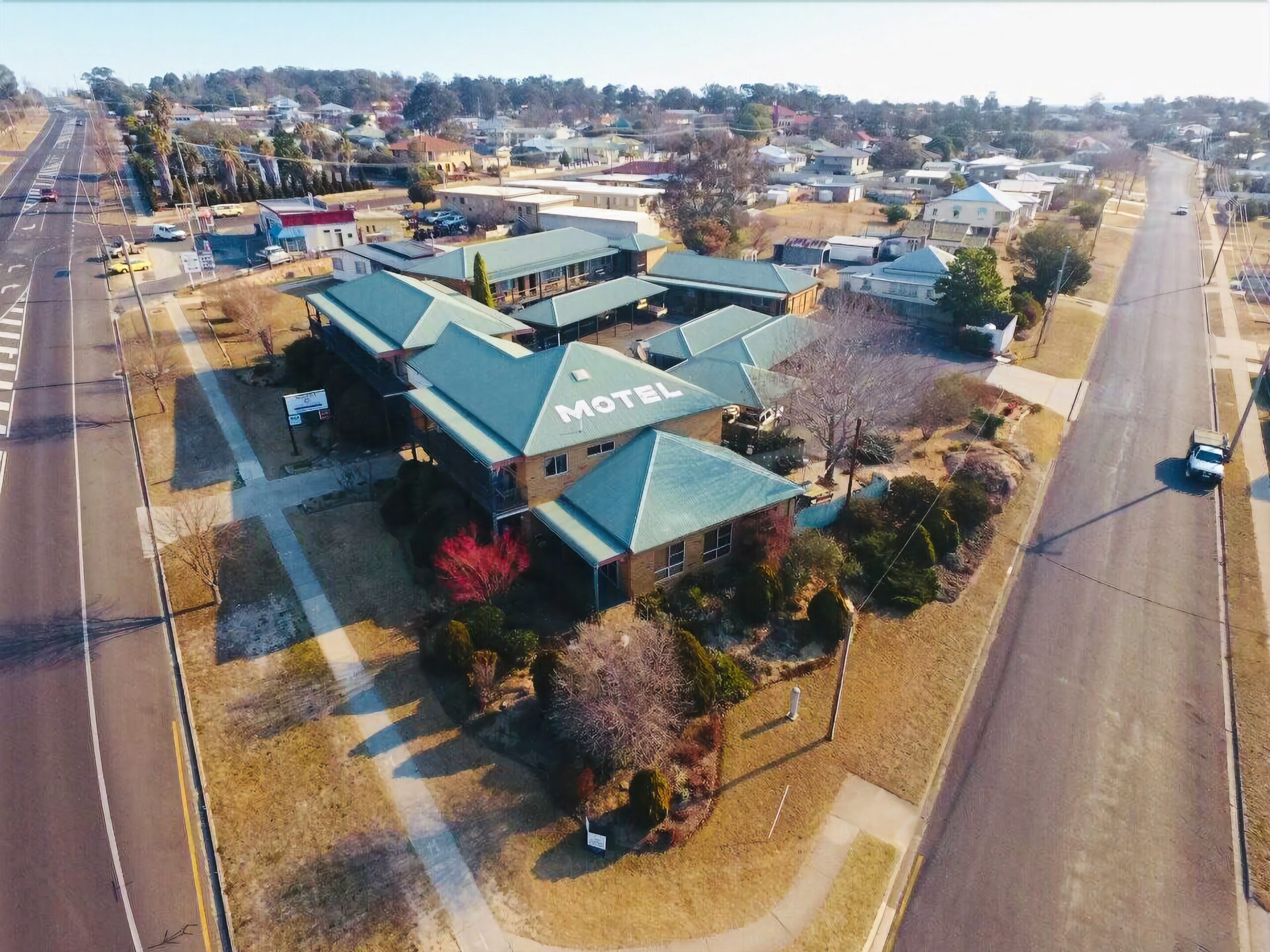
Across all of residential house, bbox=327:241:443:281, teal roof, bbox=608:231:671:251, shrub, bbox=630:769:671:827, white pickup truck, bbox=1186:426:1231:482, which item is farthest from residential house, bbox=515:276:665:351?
white pickup truck, bbox=1186:426:1231:482

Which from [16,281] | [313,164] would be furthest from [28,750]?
[313,164]

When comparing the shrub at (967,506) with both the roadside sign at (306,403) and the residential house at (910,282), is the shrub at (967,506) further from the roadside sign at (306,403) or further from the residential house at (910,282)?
the roadside sign at (306,403)

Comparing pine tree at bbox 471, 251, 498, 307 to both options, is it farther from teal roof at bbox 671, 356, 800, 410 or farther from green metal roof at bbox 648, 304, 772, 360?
teal roof at bbox 671, 356, 800, 410

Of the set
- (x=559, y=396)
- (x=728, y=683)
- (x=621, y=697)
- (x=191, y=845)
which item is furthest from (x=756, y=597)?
(x=191, y=845)

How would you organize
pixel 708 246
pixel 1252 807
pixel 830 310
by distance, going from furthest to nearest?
pixel 708 246 < pixel 830 310 < pixel 1252 807

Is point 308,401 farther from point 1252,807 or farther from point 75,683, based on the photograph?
point 1252,807

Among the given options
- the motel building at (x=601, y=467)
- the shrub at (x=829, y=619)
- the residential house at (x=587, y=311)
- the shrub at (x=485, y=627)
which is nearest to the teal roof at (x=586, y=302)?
the residential house at (x=587, y=311)
